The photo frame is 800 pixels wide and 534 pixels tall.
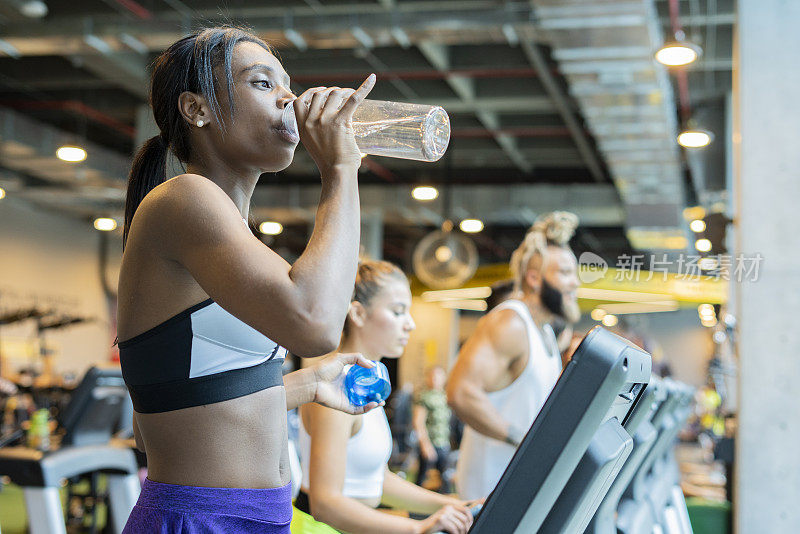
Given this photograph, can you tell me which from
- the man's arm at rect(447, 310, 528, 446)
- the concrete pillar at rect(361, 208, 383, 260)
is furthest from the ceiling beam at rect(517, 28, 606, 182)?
the man's arm at rect(447, 310, 528, 446)

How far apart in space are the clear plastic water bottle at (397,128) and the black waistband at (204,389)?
0.39 metres

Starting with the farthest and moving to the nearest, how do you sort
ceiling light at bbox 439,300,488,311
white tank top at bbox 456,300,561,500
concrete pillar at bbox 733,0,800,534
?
ceiling light at bbox 439,300,488,311
concrete pillar at bbox 733,0,800,534
white tank top at bbox 456,300,561,500

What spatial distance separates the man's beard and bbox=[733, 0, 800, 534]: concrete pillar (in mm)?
1179

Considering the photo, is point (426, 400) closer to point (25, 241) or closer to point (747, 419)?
point (747, 419)

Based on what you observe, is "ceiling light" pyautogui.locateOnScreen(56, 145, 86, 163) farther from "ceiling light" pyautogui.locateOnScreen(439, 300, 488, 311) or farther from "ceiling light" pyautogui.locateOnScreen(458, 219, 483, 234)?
"ceiling light" pyautogui.locateOnScreen(439, 300, 488, 311)

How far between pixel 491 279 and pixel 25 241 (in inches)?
296

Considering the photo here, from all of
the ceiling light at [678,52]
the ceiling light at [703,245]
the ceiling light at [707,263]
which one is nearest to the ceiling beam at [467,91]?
the ceiling light at [678,52]

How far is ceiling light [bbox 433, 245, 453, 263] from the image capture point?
450 inches

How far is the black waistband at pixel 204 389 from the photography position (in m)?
1.01

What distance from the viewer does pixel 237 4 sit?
6.68m

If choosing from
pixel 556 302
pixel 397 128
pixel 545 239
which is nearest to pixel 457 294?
pixel 545 239

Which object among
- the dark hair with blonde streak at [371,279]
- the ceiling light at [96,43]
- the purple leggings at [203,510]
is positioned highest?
the ceiling light at [96,43]

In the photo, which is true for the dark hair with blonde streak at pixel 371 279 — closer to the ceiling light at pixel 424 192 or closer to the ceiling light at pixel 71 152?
the ceiling light at pixel 71 152

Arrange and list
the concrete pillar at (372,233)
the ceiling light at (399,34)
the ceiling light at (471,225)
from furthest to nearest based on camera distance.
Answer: the concrete pillar at (372,233)
the ceiling light at (471,225)
the ceiling light at (399,34)
